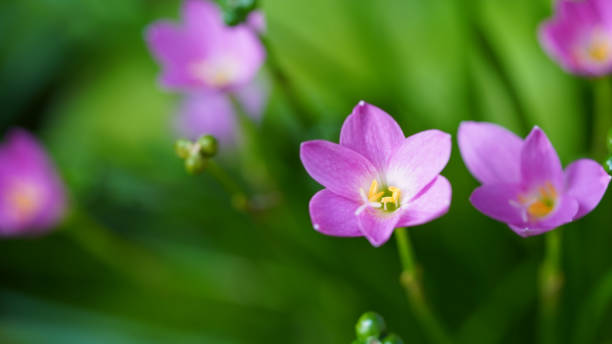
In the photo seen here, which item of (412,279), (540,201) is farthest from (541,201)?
(412,279)


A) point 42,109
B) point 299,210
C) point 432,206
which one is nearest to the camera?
point 432,206

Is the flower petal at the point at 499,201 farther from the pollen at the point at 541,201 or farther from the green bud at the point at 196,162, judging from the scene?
the green bud at the point at 196,162

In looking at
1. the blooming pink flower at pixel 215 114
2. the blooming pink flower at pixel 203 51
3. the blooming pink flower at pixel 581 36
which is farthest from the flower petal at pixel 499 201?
the blooming pink flower at pixel 215 114

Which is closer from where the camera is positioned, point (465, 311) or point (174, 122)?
point (465, 311)

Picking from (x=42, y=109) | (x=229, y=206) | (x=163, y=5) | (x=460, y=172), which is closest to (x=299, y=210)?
(x=229, y=206)

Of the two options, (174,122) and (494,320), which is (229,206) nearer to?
(174,122)

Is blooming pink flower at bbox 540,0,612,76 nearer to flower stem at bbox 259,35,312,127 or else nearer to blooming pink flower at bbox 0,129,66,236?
flower stem at bbox 259,35,312,127
